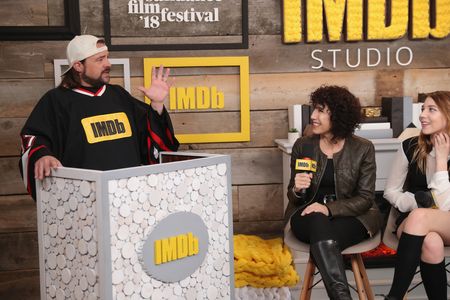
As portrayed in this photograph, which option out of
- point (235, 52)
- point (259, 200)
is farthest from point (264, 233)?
point (235, 52)

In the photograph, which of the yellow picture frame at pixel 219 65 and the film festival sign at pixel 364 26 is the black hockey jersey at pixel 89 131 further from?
the film festival sign at pixel 364 26

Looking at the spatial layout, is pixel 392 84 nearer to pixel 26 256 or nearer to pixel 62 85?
pixel 62 85

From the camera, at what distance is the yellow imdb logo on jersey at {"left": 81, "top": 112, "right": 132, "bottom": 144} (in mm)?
2730

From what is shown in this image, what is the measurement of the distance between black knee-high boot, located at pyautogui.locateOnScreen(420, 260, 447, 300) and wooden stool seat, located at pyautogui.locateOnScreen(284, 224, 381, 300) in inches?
9.8

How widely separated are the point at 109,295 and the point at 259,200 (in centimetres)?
174

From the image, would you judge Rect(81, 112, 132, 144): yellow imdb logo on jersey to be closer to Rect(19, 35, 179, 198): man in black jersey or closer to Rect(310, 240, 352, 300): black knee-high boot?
Rect(19, 35, 179, 198): man in black jersey

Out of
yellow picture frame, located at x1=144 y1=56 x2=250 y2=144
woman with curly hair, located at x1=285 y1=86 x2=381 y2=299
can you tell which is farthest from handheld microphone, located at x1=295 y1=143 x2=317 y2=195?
yellow picture frame, located at x1=144 y1=56 x2=250 y2=144

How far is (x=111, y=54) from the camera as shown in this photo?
3.49m

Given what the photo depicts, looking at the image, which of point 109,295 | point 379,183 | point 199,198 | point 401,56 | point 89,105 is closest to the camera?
point 109,295

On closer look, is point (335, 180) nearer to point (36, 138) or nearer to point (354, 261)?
point (354, 261)

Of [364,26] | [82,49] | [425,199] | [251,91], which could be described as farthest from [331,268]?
[364,26]

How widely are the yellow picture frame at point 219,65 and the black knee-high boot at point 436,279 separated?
1.36 meters

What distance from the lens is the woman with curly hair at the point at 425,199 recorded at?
2639 mm

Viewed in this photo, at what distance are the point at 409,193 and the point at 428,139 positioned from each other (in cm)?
26
